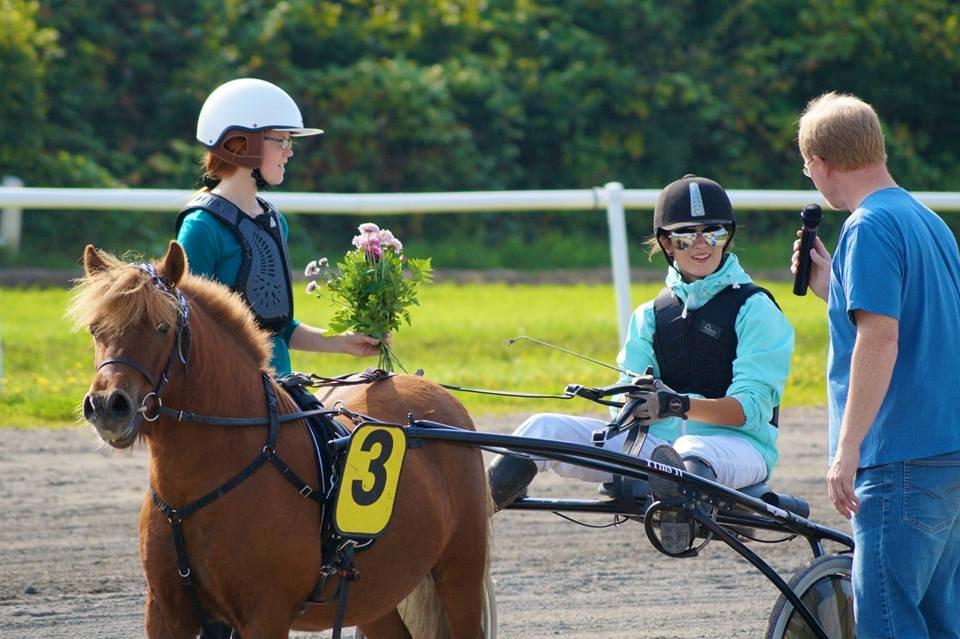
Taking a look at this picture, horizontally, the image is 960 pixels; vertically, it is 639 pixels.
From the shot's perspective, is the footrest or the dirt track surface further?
the dirt track surface

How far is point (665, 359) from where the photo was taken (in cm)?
507

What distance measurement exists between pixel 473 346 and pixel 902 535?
7.59 metres

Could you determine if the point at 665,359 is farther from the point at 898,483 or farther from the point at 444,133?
the point at 444,133

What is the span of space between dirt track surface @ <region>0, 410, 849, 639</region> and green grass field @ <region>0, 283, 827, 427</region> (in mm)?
998

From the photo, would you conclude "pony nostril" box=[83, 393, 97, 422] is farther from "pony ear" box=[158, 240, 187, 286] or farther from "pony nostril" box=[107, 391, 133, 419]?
"pony ear" box=[158, 240, 187, 286]

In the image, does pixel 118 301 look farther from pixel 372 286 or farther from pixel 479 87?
pixel 479 87

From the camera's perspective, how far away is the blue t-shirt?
366cm

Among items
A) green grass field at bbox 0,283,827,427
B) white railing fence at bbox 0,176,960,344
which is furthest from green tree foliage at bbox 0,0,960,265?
white railing fence at bbox 0,176,960,344

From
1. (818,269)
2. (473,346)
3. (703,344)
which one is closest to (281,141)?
(703,344)

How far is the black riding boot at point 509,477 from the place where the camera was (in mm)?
4598

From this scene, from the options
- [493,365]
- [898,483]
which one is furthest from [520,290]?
[898,483]

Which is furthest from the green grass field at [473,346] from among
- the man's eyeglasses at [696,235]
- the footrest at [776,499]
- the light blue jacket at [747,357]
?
the footrest at [776,499]

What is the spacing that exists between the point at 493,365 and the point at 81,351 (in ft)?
9.86

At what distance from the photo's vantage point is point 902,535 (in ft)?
12.1
